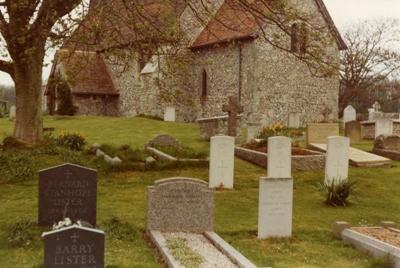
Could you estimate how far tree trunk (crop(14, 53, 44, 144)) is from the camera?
17.5 m

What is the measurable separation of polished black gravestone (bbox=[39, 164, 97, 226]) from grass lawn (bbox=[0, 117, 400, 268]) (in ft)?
1.21

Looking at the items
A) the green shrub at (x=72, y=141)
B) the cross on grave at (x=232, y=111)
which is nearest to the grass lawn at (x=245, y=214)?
the green shrub at (x=72, y=141)

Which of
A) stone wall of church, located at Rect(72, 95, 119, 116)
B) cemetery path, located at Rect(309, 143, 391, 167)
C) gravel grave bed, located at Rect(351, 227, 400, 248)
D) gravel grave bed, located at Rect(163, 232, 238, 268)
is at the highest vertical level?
stone wall of church, located at Rect(72, 95, 119, 116)

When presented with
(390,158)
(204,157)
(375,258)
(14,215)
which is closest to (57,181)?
(14,215)

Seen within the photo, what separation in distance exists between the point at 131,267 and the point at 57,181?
98.3 inches

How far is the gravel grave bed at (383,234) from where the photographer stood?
361 inches

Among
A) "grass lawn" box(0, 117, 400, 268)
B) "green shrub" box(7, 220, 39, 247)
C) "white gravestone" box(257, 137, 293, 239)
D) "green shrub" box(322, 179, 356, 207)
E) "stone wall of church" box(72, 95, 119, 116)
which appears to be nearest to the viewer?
"grass lawn" box(0, 117, 400, 268)

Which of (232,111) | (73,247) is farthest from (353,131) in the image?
(73,247)

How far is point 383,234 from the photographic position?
973 cm

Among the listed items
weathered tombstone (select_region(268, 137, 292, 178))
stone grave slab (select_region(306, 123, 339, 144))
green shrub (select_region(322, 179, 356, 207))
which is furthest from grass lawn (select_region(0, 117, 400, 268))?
stone grave slab (select_region(306, 123, 339, 144))

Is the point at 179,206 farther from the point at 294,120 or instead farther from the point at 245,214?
the point at 294,120

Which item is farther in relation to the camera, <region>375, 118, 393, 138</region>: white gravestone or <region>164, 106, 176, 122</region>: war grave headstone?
<region>164, 106, 176, 122</region>: war grave headstone

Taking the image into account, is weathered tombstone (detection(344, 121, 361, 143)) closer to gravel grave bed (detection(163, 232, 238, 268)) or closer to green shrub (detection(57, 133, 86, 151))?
green shrub (detection(57, 133, 86, 151))

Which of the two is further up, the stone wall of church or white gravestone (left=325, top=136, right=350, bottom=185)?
the stone wall of church
